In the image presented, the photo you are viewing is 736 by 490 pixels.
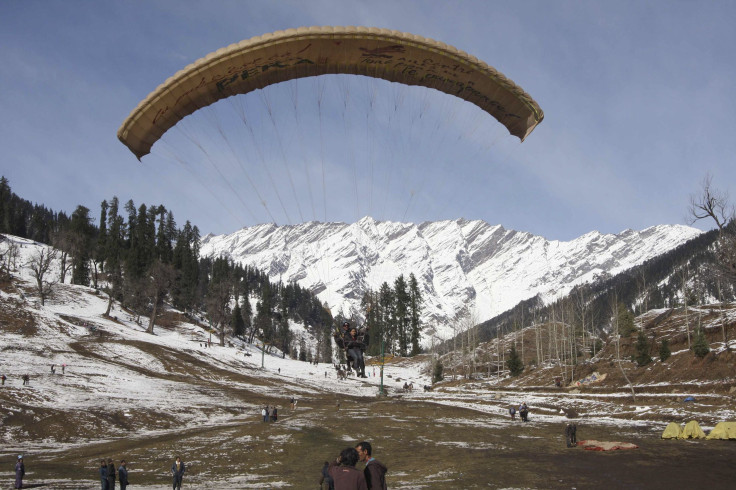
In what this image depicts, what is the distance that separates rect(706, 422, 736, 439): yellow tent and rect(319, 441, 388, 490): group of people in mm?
22139

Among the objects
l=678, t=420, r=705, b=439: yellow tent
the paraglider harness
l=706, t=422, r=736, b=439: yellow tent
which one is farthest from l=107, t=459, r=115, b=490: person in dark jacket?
l=706, t=422, r=736, b=439: yellow tent

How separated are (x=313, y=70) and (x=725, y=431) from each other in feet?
74.3

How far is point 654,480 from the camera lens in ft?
48.6

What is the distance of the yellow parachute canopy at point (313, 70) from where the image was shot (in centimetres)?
1596

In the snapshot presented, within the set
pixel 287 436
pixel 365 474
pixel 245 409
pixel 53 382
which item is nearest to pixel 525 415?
pixel 287 436

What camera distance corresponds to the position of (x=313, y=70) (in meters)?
17.4

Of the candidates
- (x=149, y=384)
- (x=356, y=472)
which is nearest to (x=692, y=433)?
(x=356, y=472)

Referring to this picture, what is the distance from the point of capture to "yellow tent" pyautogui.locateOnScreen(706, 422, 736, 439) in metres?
20.8

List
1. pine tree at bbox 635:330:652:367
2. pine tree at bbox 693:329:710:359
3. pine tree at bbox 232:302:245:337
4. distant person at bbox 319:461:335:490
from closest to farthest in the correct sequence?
distant person at bbox 319:461:335:490
pine tree at bbox 693:329:710:359
pine tree at bbox 635:330:652:367
pine tree at bbox 232:302:245:337

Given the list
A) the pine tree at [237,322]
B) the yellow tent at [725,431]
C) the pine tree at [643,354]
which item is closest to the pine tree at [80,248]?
the pine tree at [237,322]

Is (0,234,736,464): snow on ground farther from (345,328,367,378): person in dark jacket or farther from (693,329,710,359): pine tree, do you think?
(693,329,710,359): pine tree

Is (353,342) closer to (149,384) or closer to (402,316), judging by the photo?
(149,384)

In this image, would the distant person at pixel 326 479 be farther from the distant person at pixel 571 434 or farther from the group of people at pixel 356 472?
the distant person at pixel 571 434

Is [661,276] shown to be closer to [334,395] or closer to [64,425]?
[334,395]
